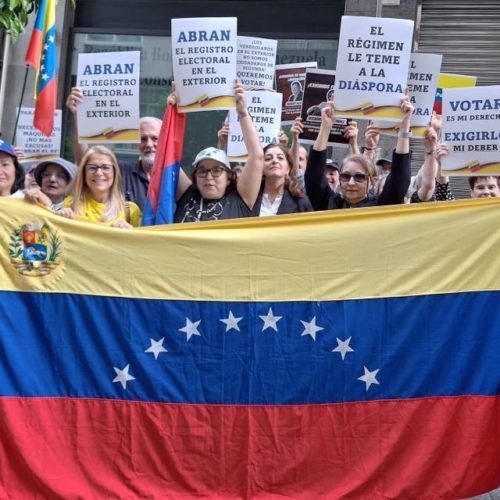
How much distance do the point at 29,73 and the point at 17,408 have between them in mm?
7705

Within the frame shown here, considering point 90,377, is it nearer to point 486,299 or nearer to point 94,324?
point 94,324

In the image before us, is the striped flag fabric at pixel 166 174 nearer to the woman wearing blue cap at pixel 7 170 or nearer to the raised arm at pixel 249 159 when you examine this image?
the raised arm at pixel 249 159

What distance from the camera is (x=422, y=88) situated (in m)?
6.88

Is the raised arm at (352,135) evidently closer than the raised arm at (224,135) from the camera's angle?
Yes

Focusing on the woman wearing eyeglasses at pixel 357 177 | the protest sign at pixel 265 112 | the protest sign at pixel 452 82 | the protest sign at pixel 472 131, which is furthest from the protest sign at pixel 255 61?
the protest sign at pixel 472 131

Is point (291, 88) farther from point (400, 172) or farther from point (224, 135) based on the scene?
point (400, 172)

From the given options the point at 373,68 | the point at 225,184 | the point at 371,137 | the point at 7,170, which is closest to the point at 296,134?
the point at 371,137

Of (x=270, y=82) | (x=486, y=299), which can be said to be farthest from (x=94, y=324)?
(x=270, y=82)

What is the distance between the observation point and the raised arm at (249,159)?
6.23m

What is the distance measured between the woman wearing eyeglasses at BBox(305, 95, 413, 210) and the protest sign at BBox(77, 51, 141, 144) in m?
1.17

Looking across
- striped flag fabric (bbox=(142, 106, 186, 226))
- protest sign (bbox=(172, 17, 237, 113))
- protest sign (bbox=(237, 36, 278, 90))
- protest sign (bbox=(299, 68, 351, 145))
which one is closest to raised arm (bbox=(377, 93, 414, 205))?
protest sign (bbox=(172, 17, 237, 113))

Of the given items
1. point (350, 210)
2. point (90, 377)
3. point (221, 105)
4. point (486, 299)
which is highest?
point (221, 105)

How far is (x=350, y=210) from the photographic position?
19.2 ft

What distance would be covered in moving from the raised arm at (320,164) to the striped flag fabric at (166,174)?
790 mm
